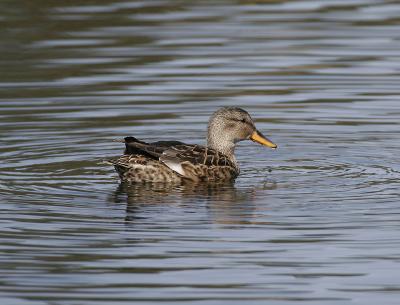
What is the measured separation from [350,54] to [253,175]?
6.60 m

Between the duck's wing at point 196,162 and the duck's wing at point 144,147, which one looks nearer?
the duck's wing at point 144,147

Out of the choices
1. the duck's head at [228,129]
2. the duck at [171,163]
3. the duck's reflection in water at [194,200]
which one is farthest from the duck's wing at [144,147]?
the duck's head at [228,129]

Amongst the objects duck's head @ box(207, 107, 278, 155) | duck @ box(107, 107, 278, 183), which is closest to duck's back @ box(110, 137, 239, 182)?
duck @ box(107, 107, 278, 183)

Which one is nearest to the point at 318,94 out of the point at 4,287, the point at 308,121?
the point at 308,121

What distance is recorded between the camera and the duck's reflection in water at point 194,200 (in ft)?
33.9

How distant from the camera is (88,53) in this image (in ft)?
62.1

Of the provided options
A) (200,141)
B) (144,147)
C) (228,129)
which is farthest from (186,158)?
(200,141)

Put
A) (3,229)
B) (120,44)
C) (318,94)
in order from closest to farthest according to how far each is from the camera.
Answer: (3,229), (318,94), (120,44)

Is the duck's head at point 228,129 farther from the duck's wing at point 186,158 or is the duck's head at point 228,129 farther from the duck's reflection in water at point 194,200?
the duck's reflection in water at point 194,200

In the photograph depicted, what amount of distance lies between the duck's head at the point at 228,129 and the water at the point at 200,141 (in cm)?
40

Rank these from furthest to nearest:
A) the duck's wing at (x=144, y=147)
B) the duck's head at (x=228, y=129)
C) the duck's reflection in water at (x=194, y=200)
A: the duck's head at (x=228, y=129), the duck's wing at (x=144, y=147), the duck's reflection in water at (x=194, y=200)

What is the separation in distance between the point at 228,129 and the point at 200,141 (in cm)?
145

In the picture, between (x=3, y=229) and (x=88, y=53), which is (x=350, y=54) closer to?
(x=88, y=53)

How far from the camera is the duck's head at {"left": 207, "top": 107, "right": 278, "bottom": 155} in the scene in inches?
494
